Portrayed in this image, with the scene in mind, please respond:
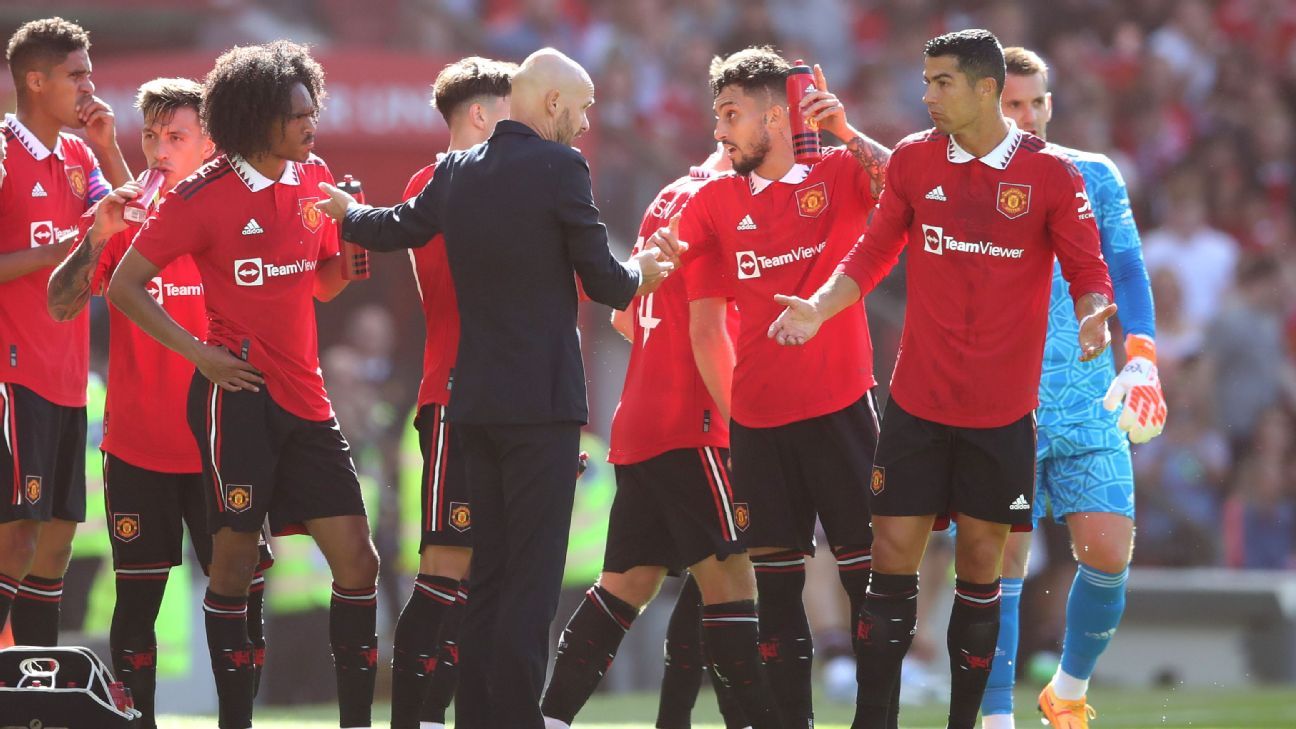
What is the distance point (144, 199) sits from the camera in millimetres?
6488

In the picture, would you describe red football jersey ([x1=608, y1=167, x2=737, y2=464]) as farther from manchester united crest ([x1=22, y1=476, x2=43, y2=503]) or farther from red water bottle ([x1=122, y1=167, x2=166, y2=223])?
manchester united crest ([x1=22, y1=476, x2=43, y2=503])

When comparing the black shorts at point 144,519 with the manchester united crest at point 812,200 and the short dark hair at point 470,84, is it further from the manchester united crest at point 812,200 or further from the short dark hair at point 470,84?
the manchester united crest at point 812,200

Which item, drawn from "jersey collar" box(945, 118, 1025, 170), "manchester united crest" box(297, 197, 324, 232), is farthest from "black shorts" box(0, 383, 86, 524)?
"jersey collar" box(945, 118, 1025, 170)

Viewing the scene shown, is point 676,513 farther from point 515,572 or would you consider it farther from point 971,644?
point 971,644

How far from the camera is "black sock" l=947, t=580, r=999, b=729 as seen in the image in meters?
6.25

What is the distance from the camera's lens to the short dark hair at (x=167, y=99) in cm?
691

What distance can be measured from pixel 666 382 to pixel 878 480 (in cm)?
96

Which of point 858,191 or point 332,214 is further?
point 858,191

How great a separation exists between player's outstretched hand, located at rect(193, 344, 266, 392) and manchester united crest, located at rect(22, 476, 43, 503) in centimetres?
128

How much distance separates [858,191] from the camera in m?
6.70

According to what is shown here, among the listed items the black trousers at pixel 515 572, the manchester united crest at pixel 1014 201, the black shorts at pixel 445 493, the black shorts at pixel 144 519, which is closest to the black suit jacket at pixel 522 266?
the black trousers at pixel 515 572

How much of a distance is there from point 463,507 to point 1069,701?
8.93 feet

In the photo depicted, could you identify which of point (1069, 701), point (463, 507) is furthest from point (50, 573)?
point (1069, 701)

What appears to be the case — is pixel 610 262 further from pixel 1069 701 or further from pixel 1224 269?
pixel 1224 269
